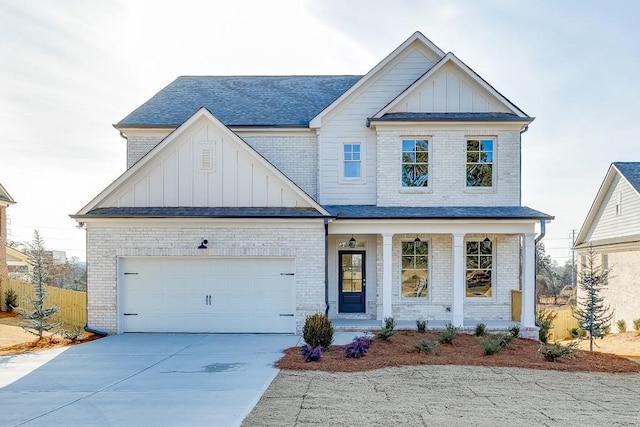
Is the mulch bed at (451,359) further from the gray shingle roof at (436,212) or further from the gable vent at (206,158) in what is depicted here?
the gable vent at (206,158)

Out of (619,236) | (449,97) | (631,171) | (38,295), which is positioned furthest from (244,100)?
(619,236)

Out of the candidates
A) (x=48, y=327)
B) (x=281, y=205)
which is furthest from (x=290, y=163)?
(x=48, y=327)

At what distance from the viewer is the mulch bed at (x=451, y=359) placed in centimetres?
881

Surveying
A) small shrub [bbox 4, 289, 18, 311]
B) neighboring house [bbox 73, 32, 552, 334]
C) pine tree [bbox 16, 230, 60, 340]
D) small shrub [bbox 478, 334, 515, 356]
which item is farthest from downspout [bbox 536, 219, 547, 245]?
small shrub [bbox 4, 289, 18, 311]

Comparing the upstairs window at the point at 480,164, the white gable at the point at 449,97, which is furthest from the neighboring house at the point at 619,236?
the white gable at the point at 449,97

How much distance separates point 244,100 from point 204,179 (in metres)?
4.96

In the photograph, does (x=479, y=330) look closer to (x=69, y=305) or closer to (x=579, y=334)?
(x=579, y=334)

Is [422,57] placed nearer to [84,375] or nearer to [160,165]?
[160,165]

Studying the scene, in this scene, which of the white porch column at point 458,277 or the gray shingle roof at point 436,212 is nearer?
the gray shingle roof at point 436,212

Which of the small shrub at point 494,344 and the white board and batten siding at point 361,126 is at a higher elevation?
the white board and batten siding at point 361,126

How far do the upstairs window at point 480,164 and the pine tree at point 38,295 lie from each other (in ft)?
44.8

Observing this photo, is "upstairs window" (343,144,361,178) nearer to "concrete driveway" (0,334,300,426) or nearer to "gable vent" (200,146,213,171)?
"gable vent" (200,146,213,171)

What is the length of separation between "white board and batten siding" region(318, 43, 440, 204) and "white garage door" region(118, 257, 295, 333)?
11.4 ft

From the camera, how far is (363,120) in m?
14.4
